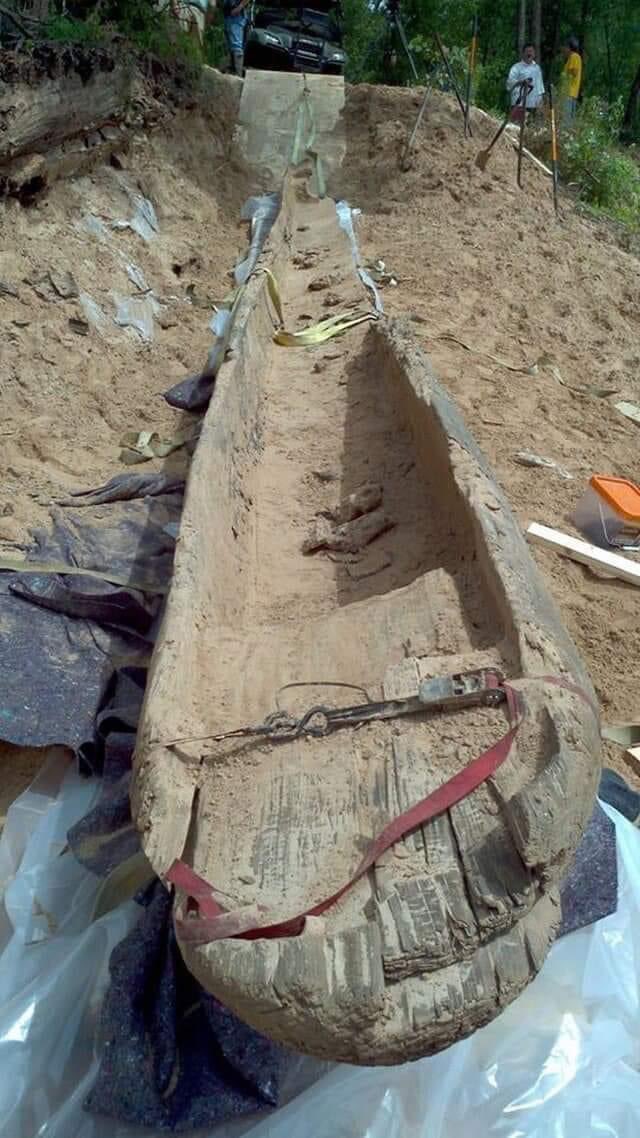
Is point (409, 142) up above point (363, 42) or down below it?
below

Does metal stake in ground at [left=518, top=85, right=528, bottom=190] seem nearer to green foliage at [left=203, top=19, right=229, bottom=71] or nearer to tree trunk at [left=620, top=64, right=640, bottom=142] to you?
green foliage at [left=203, top=19, right=229, bottom=71]

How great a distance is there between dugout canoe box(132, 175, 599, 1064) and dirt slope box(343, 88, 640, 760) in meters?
1.04

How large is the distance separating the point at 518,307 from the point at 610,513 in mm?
3132

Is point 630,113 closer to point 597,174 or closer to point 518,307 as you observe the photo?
point 597,174

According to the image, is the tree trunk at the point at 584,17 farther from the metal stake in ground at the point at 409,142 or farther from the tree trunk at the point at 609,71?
the metal stake in ground at the point at 409,142

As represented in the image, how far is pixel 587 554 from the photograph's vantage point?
160 inches

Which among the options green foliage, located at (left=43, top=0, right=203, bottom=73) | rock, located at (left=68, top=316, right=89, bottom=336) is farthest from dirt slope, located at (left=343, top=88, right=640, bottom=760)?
rock, located at (left=68, top=316, right=89, bottom=336)

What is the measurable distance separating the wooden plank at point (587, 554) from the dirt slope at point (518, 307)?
6 cm

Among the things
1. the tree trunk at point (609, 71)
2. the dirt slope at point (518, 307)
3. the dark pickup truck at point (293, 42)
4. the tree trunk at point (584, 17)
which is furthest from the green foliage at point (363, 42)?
the tree trunk at point (609, 71)

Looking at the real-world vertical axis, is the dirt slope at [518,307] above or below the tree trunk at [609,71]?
below

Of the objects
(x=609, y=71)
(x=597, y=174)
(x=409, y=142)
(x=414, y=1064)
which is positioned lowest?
(x=414, y=1064)

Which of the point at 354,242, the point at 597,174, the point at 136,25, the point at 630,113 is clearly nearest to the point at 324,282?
the point at 354,242

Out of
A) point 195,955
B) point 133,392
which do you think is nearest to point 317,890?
point 195,955

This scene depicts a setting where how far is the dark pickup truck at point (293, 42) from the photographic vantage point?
Answer: 11102 mm
